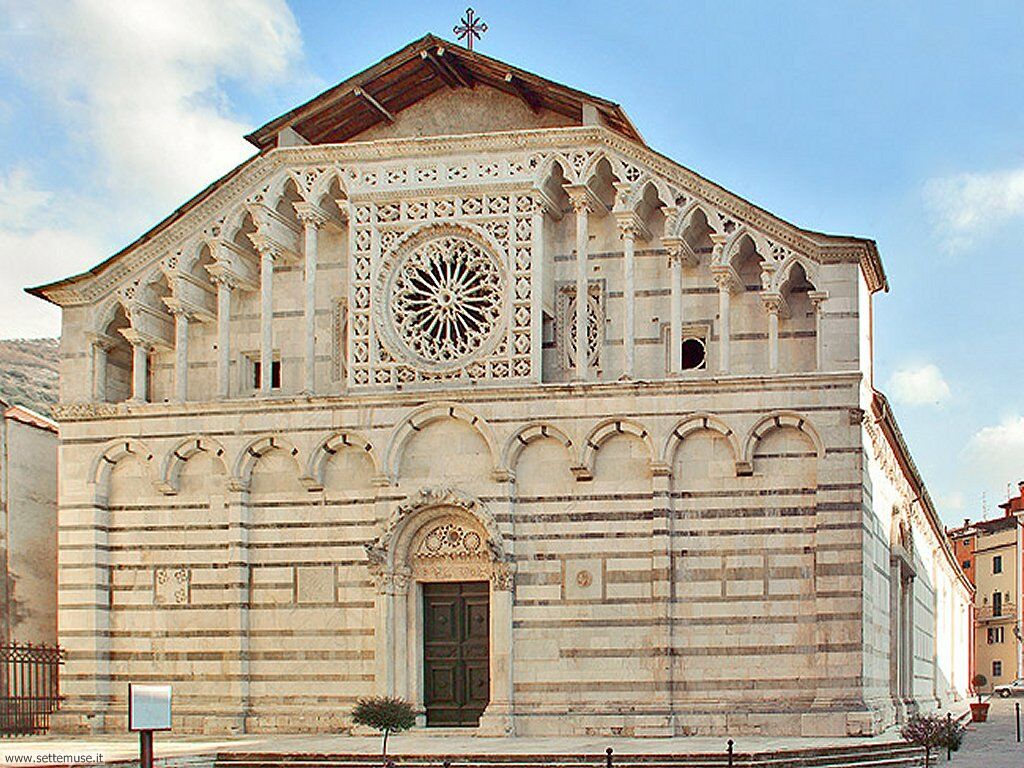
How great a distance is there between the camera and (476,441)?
23.1m

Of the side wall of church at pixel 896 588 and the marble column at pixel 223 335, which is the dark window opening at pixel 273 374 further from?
the side wall of church at pixel 896 588

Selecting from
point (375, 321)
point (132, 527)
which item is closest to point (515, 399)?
point (375, 321)

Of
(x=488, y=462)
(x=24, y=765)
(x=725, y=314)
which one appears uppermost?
(x=725, y=314)

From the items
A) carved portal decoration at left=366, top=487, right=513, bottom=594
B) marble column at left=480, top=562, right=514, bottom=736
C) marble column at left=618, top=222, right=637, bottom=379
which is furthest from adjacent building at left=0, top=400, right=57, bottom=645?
marble column at left=618, top=222, right=637, bottom=379

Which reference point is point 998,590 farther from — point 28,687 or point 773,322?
point 28,687

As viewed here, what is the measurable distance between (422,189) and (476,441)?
384 cm

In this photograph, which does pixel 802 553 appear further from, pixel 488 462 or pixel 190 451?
pixel 190 451

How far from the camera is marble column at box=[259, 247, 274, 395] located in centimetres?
2388

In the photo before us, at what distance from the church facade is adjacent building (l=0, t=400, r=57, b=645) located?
171cm

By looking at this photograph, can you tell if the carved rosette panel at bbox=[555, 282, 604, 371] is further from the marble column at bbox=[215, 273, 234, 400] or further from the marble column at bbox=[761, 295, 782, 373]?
the marble column at bbox=[215, 273, 234, 400]

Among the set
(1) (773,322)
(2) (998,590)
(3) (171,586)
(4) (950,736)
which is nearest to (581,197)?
(1) (773,322)

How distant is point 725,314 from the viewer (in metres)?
22.4

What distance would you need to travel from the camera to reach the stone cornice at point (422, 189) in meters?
22.3

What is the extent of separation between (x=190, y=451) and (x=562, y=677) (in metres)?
6.61
